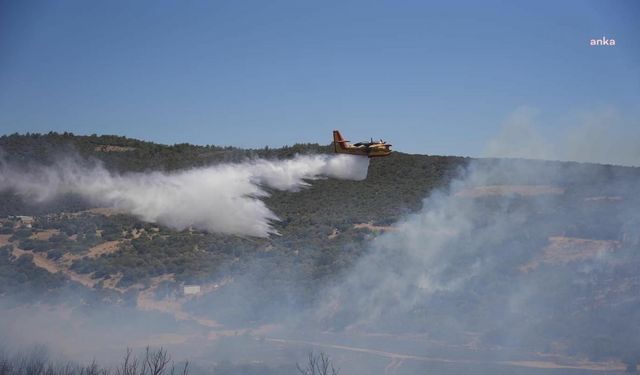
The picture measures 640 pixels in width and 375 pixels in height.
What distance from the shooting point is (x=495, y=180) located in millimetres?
93188

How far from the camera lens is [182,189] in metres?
75.2

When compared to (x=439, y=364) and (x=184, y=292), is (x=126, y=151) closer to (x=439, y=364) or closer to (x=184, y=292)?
(x=184, y=292)

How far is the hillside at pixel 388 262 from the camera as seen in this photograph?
61.0 meters

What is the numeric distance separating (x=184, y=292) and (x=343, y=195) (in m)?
31.6

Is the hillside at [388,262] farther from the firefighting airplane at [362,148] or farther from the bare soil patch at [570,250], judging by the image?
the firefighting airplane at [362,148]

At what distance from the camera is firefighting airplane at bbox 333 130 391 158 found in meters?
60.2

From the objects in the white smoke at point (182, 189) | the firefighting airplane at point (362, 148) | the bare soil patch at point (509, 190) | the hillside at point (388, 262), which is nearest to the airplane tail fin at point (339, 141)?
the firefighting airplane at point (362, 148)

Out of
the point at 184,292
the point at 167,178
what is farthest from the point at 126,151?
the point at 184,292

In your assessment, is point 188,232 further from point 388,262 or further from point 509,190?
point 509,190

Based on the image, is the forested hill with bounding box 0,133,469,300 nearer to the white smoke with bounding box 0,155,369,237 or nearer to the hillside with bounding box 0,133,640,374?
the hillside with bounding box 0,133,640,374

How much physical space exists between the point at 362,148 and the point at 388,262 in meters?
14.0

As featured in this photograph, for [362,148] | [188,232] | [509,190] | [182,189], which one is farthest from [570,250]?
[182,189]

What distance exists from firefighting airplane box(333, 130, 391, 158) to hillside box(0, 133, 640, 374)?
505 inches

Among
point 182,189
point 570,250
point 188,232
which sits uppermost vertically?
point 182,189
